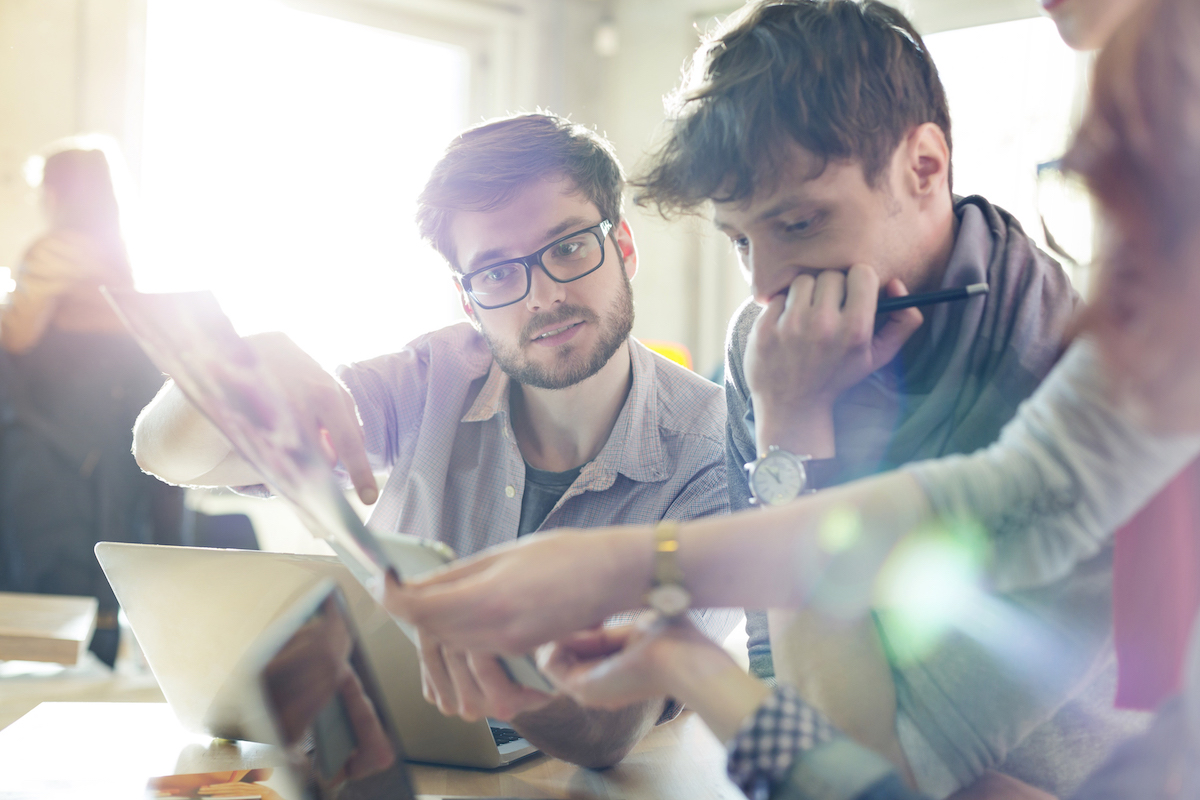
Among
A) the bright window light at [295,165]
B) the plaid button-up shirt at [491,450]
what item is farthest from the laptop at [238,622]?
the bright window light at [295,165]

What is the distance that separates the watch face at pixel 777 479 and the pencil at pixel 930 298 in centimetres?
20

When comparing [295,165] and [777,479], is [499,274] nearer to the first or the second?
[777,479]

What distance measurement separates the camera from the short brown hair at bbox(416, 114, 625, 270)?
150cm

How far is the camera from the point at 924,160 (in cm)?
105

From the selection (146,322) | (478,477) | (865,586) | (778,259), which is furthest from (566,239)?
(865,586)

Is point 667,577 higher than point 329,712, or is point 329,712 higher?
point 667,577

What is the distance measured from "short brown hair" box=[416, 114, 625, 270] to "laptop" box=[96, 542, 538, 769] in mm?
790

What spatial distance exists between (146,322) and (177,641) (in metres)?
0.38

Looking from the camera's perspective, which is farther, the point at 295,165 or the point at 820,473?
the point at 295,165

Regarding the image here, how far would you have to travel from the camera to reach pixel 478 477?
153cm

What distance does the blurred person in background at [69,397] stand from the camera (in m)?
2.76

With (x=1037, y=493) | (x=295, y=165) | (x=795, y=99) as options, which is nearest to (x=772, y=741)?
(x=1037, y=493)

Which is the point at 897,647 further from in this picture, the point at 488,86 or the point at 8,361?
the point at 488,86

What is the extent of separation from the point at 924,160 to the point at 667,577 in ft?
2.11
